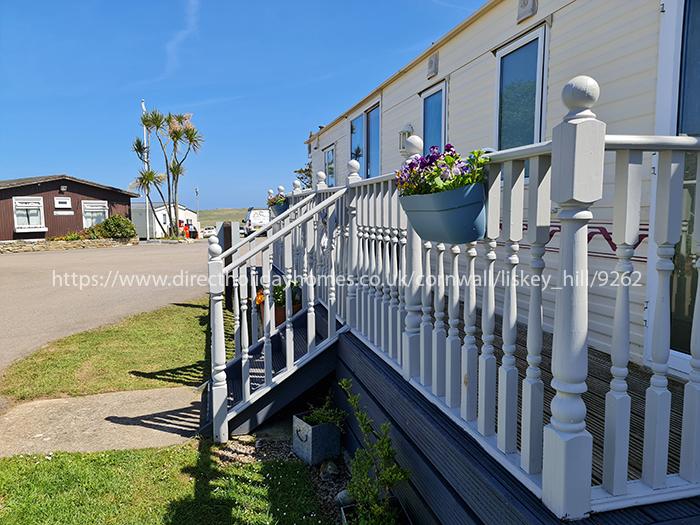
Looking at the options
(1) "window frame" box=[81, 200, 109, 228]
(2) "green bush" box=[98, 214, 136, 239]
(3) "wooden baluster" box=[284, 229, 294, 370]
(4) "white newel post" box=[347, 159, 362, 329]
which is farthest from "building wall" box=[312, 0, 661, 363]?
(1) "window frame" box=[81, 200, 109, 228]

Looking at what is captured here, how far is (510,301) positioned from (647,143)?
581 millimetres

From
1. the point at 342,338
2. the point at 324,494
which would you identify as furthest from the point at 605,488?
the point at 342,338

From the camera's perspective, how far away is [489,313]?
1.69m

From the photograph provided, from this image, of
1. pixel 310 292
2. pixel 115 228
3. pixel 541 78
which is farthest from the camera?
pixel 115 228

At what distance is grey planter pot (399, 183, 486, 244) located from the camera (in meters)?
1.65

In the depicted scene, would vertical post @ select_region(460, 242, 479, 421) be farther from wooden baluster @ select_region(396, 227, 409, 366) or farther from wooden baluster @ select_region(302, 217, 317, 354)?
wooden baluster @ select_region(302, 217, 317, 354)

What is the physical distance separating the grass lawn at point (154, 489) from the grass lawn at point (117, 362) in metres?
1.38

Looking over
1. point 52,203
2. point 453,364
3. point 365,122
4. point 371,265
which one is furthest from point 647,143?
point 52,203

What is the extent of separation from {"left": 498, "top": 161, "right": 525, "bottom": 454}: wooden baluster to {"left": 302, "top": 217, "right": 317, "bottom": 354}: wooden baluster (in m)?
1.99

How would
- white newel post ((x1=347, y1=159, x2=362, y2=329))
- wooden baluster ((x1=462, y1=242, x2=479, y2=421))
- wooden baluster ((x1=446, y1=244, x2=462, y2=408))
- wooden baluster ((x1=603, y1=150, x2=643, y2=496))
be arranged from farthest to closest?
1. white newel post ((x1=347, y1=159, x2=362, y2=329))
2. wooden baluster ((x1=446, y1=244, x2=462, y2=408))
3. wooden baluster ((x1=462, y1=242, x2=479, y2=421))
4. wooden baluster ((x1=603, y1=150, x2=643, y2=496))

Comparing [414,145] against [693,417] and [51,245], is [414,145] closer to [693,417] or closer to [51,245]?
[693,417]

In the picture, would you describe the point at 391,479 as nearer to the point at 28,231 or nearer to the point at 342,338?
the point at 342,338

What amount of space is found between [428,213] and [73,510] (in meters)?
2.38

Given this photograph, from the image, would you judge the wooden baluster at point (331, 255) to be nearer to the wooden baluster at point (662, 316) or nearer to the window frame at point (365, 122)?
the wooden baluster at point (662, 316)
